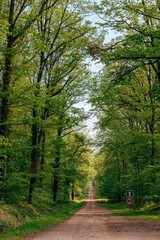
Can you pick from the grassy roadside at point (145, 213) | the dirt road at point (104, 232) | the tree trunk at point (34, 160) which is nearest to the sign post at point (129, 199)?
the grassy roadside at point (145, 213)

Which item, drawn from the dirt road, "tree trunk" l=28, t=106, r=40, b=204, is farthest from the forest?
the dirt road

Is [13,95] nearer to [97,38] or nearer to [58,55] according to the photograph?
[97,38]

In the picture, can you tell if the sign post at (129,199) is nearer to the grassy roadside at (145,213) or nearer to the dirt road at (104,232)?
the grassy roadside at (145,213)

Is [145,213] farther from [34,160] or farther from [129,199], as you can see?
[34,160]

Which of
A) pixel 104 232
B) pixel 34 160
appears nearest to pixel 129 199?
pixel 34 160

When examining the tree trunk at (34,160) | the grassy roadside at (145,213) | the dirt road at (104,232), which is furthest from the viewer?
the grassy roadside at (145,213)

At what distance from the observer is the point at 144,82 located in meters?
28.1

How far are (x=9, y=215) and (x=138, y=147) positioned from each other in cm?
1542

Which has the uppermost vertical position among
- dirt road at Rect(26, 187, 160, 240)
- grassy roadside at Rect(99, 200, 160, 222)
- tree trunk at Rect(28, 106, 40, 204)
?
tree trunk at Rect(28, 106, 40, 204)

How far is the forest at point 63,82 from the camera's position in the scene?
585 inches

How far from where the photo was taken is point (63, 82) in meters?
27.9

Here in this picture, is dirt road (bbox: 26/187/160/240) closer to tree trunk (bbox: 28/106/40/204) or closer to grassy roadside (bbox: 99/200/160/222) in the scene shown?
grassy roadside (bbox: 99/200/160/222)

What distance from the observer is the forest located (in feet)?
48.8

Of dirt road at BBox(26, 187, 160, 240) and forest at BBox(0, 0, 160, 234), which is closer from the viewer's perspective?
dirt road at BBox(26, 187, 160, 240)
